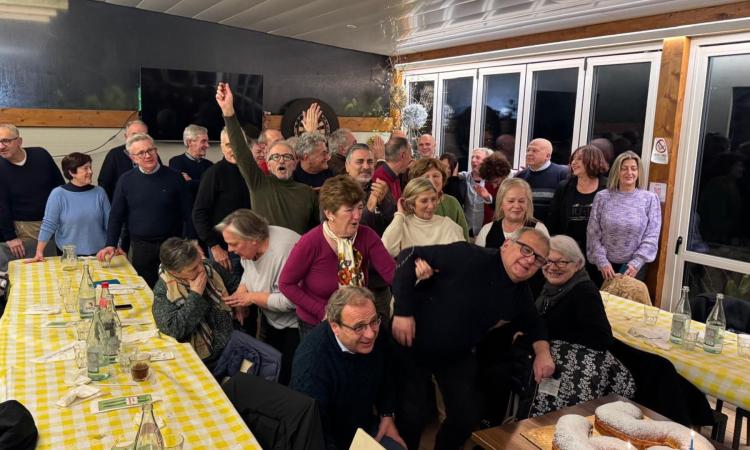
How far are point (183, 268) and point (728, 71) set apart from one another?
431cm

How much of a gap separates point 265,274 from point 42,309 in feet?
3.94

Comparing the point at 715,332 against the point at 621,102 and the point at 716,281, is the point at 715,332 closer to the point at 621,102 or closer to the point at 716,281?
the point at 716,281

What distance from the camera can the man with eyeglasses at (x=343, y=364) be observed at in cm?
222

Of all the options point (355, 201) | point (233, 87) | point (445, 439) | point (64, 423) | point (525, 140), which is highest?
point (233, 87)

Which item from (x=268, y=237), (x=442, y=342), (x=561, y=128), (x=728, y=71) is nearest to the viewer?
(x=442, y=342)

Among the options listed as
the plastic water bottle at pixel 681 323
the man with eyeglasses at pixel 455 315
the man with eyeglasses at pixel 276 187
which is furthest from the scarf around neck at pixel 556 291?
the man with eyeglasses at pixel 276 187

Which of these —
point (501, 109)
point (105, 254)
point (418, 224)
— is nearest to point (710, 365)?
point (418, 224)

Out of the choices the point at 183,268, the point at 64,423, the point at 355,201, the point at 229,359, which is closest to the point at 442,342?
the point at 355,201

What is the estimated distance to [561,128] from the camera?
6152mm

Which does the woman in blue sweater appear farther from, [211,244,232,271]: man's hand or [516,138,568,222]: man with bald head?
[516,138,568,222]: man with bald head

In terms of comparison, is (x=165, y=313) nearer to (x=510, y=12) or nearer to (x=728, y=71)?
(x=510, y=12)

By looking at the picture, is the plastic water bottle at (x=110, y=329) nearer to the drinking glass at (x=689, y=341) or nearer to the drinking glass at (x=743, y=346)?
the drinking glass at (x=689, y=341)

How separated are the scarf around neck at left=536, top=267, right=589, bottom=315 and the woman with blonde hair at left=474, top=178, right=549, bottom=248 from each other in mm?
619

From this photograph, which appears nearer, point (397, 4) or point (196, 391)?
point (196, 391)
